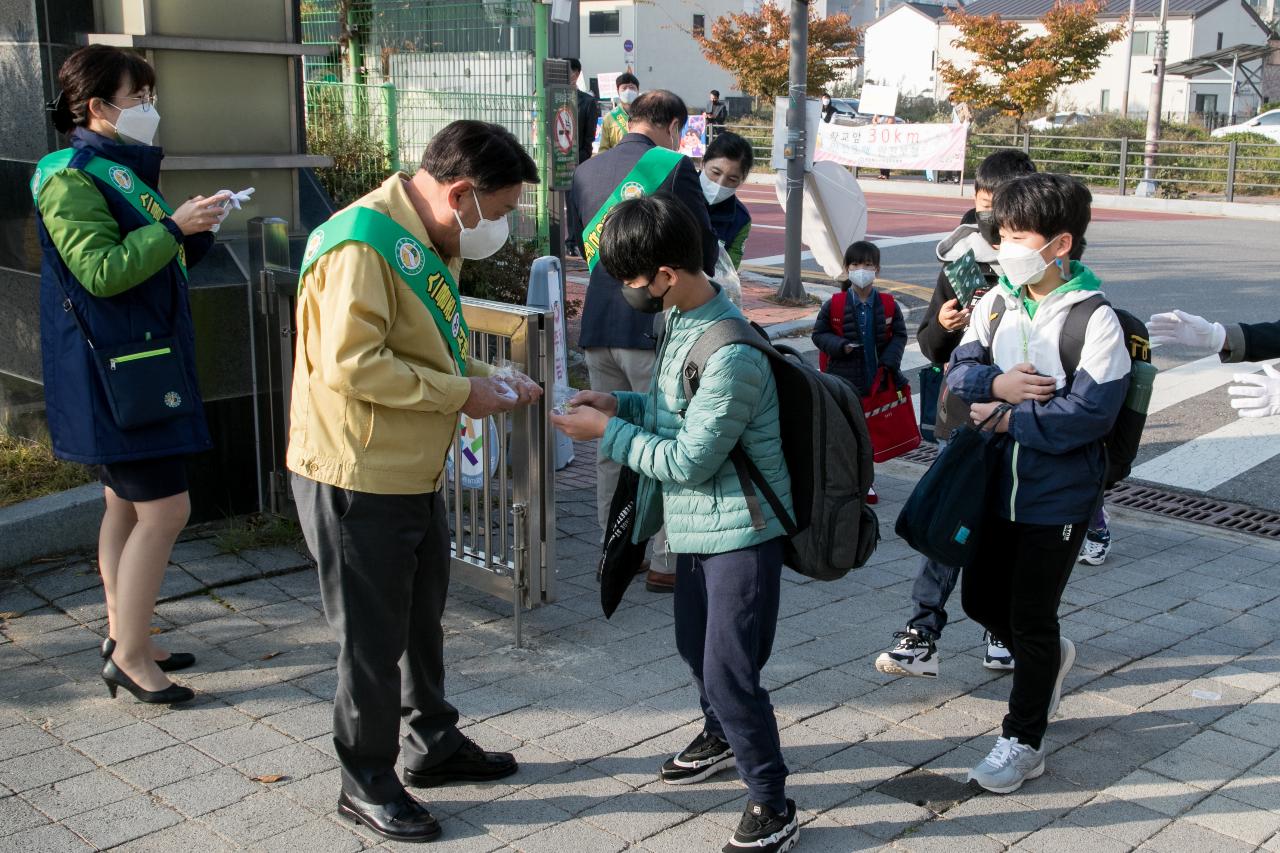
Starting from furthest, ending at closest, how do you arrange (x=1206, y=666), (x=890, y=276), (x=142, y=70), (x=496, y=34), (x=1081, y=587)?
(x=890, y=276) → (x=496, y=34) → (x=1081, y=587) → (x=1206, y=666) → (x=142, y=70)

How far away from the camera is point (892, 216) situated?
21.3 meters

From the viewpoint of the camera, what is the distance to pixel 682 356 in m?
3.19

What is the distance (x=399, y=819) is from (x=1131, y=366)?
7.55 ft

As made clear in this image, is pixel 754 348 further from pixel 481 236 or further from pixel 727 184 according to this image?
pixel 727 184

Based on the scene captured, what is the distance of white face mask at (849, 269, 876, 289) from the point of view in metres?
6.20

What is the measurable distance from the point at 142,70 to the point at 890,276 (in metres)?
11.4

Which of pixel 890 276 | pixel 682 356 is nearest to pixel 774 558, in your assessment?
pixel 682 356

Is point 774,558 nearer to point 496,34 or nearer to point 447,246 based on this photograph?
point 447,246

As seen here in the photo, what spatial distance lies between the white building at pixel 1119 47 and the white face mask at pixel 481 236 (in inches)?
1997

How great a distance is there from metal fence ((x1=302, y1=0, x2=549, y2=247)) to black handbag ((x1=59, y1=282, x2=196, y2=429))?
5171 millimetres

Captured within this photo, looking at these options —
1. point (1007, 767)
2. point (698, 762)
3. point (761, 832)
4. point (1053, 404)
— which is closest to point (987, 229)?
point (1053, 404)

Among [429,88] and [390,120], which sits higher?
[429,88]

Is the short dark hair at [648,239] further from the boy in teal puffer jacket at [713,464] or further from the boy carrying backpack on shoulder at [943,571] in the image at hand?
the boy carrying backpack on shoulder at [943,571]

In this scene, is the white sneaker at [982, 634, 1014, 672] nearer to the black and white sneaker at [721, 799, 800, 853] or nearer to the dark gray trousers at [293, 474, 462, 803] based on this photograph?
the black and white sneaker at [721, 799, 800, 853]
